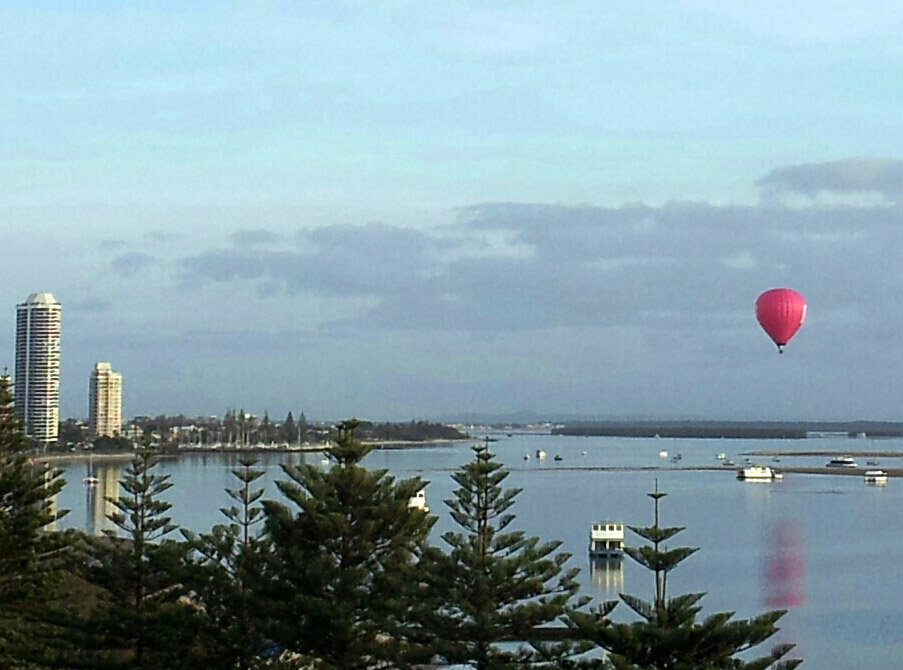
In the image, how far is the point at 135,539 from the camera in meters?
12.4

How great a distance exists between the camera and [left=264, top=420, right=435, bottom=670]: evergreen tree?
10.1 metres

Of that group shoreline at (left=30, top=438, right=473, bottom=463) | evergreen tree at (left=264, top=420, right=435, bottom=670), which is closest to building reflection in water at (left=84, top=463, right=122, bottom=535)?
shoreline at (left=30, top=438, right=473, bottom=463)

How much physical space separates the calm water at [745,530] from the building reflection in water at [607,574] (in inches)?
1.8

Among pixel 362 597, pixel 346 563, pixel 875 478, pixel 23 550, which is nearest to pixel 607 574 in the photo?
pixel 23 550

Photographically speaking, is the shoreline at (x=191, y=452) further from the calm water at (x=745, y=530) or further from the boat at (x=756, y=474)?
the boat at (x=756, y=474)

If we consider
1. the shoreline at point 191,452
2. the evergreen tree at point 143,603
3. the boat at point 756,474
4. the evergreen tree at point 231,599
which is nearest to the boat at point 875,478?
the boat at point 756,474

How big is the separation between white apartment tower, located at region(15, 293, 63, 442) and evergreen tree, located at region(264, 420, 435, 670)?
67.1m

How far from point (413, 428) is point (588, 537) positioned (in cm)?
9726

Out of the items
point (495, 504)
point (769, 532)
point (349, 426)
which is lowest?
point (769, 532)

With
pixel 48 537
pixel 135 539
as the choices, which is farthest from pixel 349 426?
pixel 48 537

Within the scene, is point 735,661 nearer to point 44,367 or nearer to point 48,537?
point 48,537

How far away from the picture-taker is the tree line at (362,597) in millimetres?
9125

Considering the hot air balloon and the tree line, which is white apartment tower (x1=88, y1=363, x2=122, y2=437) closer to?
the hot air balloon

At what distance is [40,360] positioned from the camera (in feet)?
267
